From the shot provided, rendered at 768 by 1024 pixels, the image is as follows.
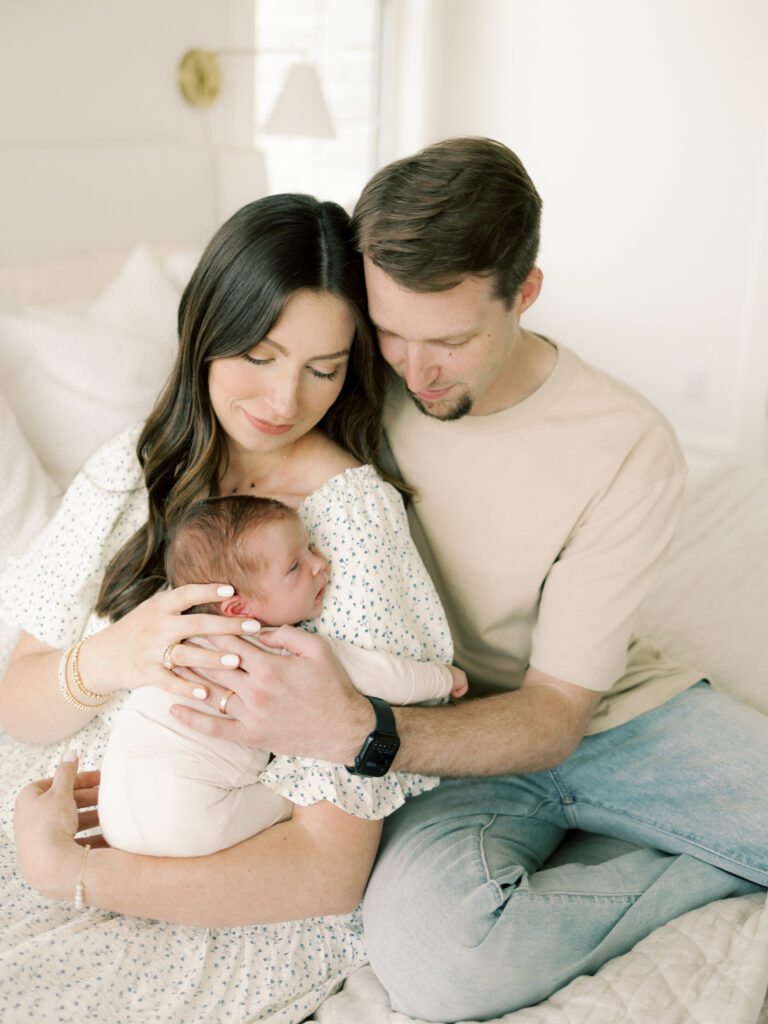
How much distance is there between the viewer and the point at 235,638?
1342 millimetres

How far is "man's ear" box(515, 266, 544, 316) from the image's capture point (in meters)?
1.58

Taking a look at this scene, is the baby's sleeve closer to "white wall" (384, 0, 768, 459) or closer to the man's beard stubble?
the man's beard stubble

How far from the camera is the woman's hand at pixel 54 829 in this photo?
1.28m

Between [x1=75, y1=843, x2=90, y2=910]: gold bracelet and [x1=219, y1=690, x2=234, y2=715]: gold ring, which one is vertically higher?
[x1=219, y1=690, x2=234, y2=715]: gold ring

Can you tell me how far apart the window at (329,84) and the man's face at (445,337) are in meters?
2.24

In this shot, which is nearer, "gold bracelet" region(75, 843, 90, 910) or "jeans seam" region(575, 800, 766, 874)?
"gold bracelet" region(75, 843, 90, 910)

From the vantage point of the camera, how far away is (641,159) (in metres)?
4.28

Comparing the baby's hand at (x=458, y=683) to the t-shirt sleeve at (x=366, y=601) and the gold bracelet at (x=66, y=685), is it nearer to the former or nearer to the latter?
the t-shirt sleeve at (x=366, y=601)

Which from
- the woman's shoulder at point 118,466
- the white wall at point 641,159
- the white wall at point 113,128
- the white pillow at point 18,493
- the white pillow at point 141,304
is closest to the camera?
the woman's shoulder at point 118,466

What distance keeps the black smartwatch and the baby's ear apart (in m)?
0.23

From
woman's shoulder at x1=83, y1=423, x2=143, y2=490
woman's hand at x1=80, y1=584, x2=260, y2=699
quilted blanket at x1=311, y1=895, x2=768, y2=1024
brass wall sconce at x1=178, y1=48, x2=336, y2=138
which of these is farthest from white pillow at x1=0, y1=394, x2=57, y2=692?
brass wall sconce at x1=178, y1=48, x2=336, y2=138

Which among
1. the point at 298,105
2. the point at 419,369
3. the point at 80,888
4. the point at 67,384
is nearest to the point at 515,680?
the point at 419,369

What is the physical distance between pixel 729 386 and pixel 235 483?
3.28 meters

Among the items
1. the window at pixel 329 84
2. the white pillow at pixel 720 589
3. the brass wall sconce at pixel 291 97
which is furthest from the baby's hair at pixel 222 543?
the window at pixel 329 84
